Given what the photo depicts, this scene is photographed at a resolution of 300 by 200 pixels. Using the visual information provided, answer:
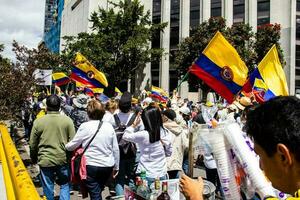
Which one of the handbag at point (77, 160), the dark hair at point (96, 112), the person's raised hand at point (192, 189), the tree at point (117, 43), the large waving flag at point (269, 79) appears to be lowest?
the handbag at point (77, 160)

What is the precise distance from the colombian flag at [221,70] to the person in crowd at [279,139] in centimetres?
556

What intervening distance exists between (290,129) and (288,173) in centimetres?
17

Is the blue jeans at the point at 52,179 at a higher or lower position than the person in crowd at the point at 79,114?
lower

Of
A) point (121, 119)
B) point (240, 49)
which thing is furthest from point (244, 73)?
point (240, 49)

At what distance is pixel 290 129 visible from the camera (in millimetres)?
1444

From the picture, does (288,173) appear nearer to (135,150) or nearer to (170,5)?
(135,150)

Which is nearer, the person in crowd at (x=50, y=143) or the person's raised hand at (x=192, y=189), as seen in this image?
the person's raised hand at (x=192, y=189)

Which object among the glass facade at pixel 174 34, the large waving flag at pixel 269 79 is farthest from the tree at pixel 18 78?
the glass facade at pixel 174 34

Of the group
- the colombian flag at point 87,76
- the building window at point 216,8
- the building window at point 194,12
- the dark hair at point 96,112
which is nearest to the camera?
the dark hair at point 96,112

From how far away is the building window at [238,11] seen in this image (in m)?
→ 44.6

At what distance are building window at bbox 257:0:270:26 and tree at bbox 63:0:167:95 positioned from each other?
12.9 m

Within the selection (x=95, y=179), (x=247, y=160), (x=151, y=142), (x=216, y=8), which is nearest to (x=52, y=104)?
(x=95, y=179)

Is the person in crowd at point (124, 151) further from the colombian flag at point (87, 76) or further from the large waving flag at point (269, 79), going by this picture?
the colombian flag at point (87, 76)

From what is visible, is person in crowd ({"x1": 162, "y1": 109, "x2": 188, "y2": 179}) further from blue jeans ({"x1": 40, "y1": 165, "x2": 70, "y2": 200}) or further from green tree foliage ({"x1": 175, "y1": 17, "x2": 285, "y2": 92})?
green tree foliage ({"x1": 175, "y1": 17, "x2": 285, "y2": 92})
